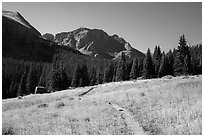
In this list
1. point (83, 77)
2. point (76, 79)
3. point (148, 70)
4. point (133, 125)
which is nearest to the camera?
point (133, 125)

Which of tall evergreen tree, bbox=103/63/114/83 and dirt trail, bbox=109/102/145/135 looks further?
tall evergreen tree, bbox=103/63/114/83

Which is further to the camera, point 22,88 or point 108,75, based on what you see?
point 108,75

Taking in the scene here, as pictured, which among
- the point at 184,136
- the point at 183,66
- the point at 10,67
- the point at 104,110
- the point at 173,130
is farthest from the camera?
the point at 10,67

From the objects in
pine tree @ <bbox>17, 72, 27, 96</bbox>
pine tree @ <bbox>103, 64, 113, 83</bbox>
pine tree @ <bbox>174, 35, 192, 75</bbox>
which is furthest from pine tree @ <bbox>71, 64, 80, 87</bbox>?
pine tree @ <bbox>174, 35, 192, 75</bbox>

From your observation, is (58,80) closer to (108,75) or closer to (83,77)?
(83,77)

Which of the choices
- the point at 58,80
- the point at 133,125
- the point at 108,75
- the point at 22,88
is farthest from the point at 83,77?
the point at 133,125

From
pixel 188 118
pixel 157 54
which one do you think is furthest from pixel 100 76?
pixel 188 118

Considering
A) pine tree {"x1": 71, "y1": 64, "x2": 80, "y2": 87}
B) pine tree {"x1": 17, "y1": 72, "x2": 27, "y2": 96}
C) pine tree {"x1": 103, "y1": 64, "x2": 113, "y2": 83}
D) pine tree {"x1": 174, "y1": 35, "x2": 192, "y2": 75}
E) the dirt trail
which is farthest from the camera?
pine tree {"x1": 103, "y1": 64, "x2": 113, "y2": 83}

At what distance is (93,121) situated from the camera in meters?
14.4

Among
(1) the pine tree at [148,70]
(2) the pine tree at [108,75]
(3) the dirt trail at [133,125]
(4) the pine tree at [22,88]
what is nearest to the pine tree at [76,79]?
(2) the pine tree at [108,75]

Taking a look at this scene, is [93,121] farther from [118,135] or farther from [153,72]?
[153,72]

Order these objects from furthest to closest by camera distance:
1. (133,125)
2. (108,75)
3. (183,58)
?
(108,75)
(183,58)
(133,125)

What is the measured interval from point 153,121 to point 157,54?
8539 cm

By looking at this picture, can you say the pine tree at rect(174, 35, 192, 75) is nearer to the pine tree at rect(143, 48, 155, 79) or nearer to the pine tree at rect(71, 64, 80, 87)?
the pine tree at rect(143, 48, 155, 79)
